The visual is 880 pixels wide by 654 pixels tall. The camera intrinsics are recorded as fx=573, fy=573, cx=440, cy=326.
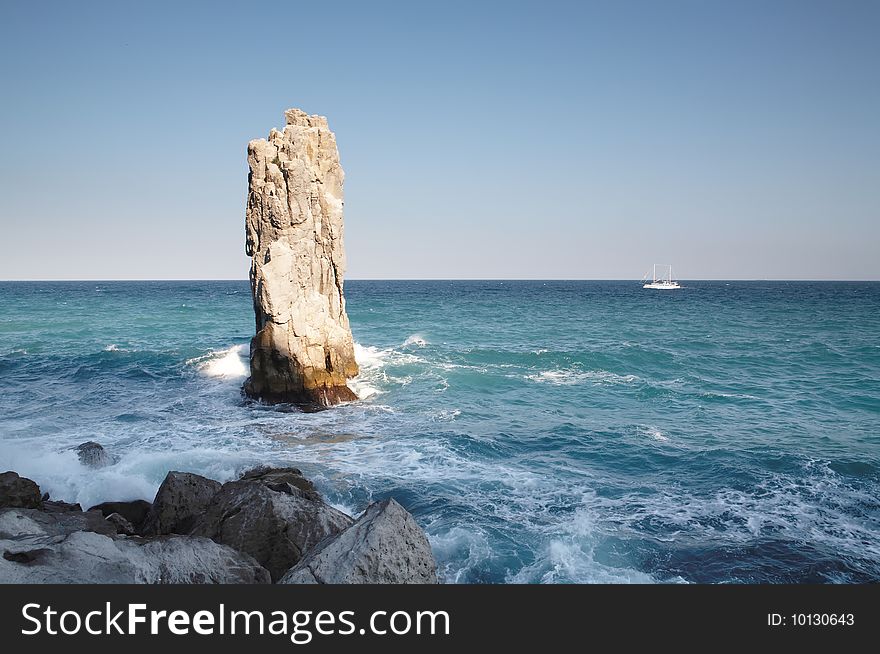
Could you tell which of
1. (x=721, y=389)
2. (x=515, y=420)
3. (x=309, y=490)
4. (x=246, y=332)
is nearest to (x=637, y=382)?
(x=721, y=389)

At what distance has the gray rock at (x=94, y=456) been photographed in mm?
15578

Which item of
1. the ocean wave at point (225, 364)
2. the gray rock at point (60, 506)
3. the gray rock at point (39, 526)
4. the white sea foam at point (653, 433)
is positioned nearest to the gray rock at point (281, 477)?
the gray rock at point (39, 526)

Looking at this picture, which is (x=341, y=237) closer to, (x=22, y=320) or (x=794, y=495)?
(x=794, y=495)

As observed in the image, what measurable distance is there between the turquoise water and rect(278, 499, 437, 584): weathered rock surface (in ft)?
11.0

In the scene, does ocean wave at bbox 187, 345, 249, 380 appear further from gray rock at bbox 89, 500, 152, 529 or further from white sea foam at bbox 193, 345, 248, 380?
gray rock at bbox 89, 500, 152, 529

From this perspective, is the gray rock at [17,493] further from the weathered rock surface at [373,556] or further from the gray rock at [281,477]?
the weathered rock surface at [373,556]

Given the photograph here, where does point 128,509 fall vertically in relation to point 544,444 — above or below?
below

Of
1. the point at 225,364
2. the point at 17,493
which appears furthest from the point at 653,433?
the point at 225,364

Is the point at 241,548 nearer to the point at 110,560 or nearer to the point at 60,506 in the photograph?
the point at 110,560

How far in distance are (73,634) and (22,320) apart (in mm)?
63321

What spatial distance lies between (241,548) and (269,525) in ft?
1.67

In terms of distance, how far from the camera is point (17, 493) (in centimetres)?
1137

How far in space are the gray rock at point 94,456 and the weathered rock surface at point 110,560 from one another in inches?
333

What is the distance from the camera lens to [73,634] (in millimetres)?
5242
